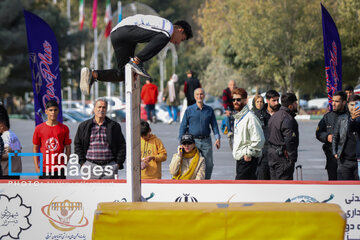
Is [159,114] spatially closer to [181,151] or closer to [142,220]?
[181,151]

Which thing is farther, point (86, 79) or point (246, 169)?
point (246, 169)

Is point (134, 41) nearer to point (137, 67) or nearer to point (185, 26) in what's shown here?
point (137, 67)

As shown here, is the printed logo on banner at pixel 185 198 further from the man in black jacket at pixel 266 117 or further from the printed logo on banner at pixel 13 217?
the man in black jacket at pixel 266 117

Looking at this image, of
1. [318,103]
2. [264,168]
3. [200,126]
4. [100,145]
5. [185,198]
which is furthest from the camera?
[318,103]

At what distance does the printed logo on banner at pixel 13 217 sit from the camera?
931 centimetres

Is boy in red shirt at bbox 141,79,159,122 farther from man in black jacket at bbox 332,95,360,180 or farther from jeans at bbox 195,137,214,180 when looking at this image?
man in black jacket at bbox 332,95,360,180

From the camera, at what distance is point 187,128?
40.0 feet

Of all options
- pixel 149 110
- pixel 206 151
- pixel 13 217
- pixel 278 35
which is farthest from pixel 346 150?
pixel 278 35

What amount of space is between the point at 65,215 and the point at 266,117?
3897 mm

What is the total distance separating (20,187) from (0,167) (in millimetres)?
943

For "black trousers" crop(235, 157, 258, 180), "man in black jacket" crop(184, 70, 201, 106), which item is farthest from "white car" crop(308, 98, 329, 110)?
"black trousers" crop(235, 157, 258, 180)

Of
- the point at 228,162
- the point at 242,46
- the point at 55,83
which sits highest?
A: the point at 242,46

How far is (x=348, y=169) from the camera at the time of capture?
10.2 m

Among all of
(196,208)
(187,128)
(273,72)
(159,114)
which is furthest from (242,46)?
(196,208)
